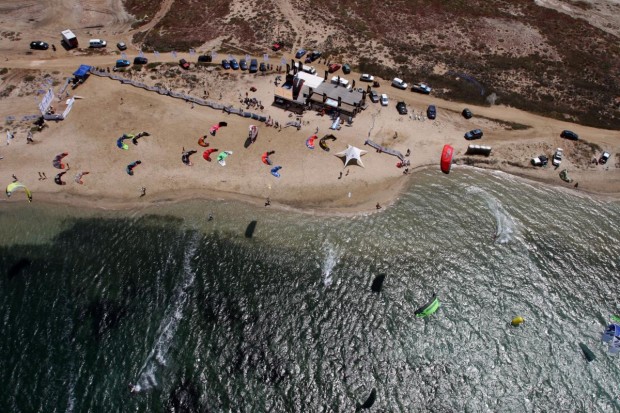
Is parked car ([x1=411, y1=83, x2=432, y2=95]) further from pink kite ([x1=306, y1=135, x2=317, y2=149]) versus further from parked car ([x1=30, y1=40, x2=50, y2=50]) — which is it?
parked car ([x1=30, y1=40, x2=50, y2=50])

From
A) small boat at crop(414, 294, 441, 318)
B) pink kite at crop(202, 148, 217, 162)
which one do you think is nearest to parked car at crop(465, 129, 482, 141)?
small boat at crop(414, 294, 441, 318)

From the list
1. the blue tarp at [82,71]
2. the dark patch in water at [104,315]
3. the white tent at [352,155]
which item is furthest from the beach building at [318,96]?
the dark patch in water at [104,315]

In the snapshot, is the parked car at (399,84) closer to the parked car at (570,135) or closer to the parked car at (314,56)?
the parked car at (314,56)

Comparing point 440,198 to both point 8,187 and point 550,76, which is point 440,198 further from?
point 8,187

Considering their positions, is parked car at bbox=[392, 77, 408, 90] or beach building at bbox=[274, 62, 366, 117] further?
parked car at bbox=[392, 77, 408, 90]

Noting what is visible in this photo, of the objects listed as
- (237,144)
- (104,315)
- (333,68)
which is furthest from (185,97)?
(104,315)

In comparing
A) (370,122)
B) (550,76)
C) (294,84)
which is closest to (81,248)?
(294,84)

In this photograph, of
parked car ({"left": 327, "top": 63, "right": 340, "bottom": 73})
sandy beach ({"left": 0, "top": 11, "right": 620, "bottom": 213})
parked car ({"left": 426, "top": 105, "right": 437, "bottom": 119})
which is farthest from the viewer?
parked car ({"left": 327, "top": 63, "right": 340, "bottom": 73})
